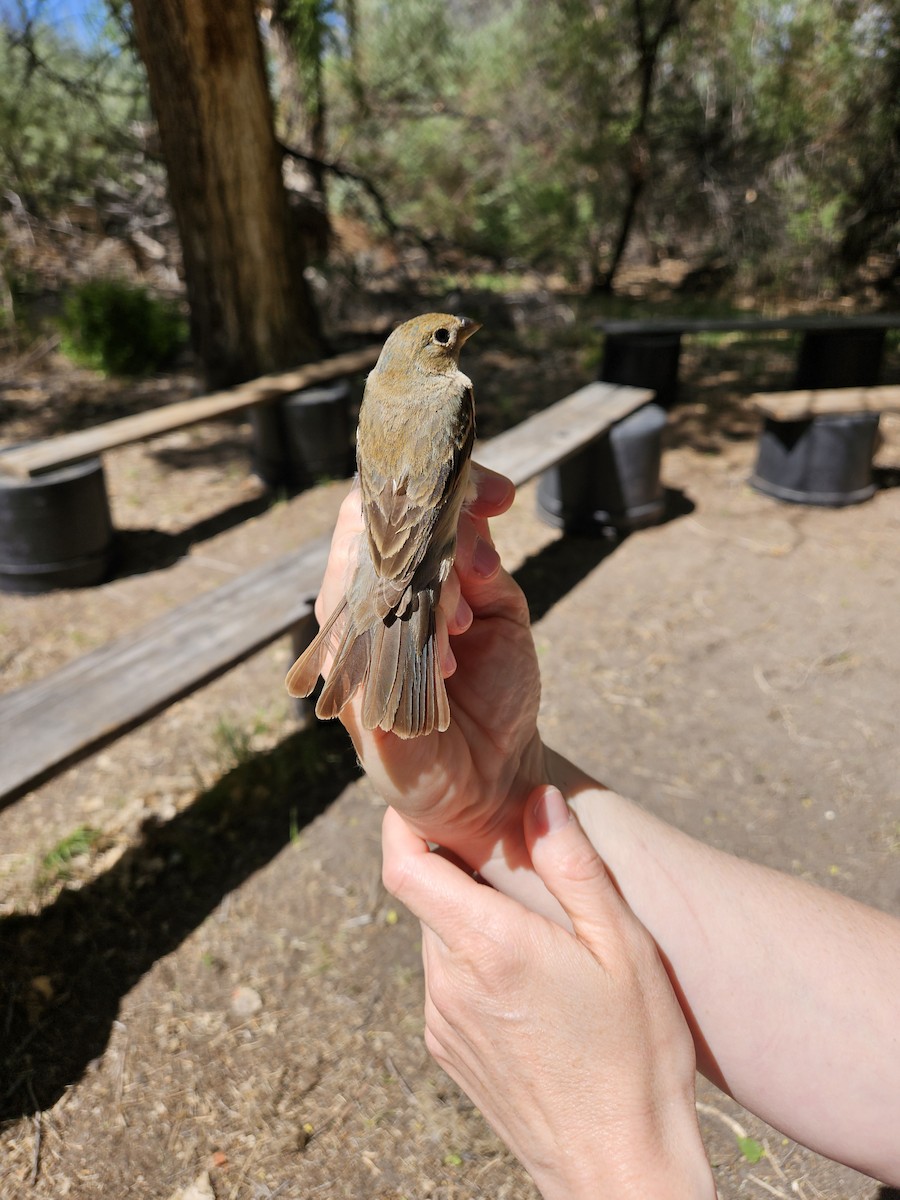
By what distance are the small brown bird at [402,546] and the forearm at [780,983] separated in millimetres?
552

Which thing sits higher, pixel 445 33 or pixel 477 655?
pixel 445 33

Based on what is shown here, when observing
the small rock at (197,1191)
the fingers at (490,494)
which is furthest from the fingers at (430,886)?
the small rock at (197,1191)

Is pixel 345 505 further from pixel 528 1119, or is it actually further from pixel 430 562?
pixel 528 1119

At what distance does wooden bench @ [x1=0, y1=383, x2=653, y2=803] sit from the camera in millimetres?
2576

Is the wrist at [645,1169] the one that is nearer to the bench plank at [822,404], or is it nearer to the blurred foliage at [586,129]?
the bench plank at [822,404]

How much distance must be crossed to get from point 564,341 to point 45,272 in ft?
22.2

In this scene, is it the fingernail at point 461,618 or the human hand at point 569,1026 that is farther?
the fingernail at point 461,618

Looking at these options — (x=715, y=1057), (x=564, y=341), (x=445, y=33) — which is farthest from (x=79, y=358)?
(x=445, y=33)

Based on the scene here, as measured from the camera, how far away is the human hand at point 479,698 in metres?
1.51

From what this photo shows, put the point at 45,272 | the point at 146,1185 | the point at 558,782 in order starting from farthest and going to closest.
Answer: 1. the point at 45,272
2. the point at 146,1185
3. the point at 558,782

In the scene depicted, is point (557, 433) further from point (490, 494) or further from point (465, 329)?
point (490, 494)

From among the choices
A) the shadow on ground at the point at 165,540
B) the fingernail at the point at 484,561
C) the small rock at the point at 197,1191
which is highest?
the fingernail at the point at 484,561

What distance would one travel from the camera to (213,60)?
591 cm

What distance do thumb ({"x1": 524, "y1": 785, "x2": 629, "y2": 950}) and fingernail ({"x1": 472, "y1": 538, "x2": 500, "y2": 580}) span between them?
42cm
